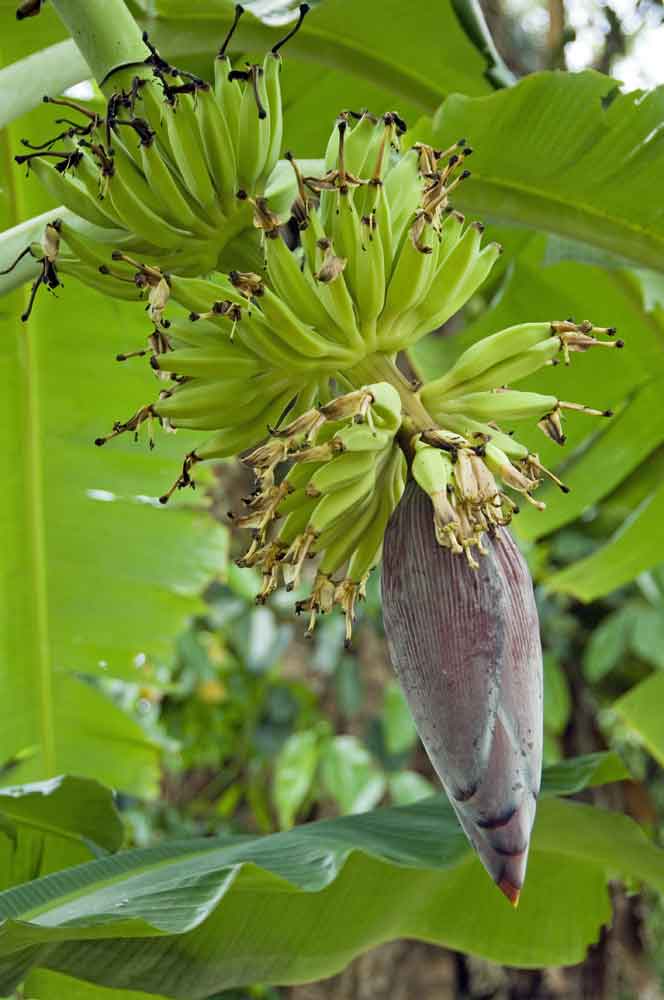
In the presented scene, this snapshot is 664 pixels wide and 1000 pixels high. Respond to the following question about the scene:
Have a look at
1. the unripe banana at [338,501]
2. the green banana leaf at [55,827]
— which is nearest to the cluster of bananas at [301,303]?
the unripe banana at [338,501]

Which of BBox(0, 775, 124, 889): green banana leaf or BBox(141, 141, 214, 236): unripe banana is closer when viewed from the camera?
BBox(141, 141, 214, 236): unripe banana

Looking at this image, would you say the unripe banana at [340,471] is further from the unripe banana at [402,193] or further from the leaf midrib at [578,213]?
the leaf midrib at [578,213]

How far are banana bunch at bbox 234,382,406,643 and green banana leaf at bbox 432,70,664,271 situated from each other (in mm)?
356

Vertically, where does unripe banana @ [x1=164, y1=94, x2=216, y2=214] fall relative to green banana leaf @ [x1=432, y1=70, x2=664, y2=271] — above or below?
above

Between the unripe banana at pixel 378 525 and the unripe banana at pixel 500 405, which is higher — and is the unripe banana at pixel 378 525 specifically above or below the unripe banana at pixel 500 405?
below

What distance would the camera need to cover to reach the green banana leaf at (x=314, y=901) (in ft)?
2.37

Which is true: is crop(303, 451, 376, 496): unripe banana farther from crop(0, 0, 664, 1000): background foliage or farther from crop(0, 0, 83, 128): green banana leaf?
crop(0, 0, 83, 128): green banana leaf

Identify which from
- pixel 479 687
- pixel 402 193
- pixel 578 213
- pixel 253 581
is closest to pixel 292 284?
pixel 402 193

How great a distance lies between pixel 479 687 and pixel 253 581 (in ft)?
5.53

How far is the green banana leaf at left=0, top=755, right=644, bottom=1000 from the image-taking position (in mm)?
723

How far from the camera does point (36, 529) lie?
1.44 meters

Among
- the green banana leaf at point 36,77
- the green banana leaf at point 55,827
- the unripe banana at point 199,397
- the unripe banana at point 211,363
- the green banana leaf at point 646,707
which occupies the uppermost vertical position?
the green banana leaf at point 36,77

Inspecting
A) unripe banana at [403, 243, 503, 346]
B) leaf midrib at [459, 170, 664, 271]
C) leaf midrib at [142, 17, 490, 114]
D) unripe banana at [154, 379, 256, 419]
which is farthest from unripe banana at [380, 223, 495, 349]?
leaf midrib at [142, 17, 490, 114]

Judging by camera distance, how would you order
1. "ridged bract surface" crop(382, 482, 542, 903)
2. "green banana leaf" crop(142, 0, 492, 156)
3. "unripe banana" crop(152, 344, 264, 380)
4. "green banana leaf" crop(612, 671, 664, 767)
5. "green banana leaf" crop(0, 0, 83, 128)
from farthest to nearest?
"green banana leaf" crop(612, 671, 664, 767) < "green banana leaf" crop(142, 0, 492, 156) < "green banana leaf" crop(0, 0, 83, 128) < "unripe banana" crop(152, 344, 264, 380) < "ridged bract surface" crop(382, 482, 542, 903)
